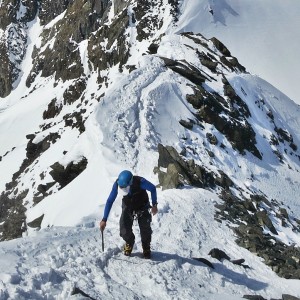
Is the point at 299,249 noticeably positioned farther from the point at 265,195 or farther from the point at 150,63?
the point at 150,63

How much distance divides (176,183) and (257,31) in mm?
56299

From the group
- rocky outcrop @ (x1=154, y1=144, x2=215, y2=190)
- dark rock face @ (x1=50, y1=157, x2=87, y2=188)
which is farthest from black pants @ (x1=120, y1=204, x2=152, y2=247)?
dark rock face @ (x1=50, y1=157, x2=87, y2=188)

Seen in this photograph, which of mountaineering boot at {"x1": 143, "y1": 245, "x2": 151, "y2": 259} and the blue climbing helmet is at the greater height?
the blue climbing helmet

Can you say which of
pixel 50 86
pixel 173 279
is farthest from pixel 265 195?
pixel 50 86

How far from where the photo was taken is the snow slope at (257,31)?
61.3 meters

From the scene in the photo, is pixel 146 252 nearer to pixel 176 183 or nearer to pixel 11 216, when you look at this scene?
pixel 176 183

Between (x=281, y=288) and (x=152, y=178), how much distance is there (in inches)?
340

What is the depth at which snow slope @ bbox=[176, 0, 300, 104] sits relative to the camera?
201 ft

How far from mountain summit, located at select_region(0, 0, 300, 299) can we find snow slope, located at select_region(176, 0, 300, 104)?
7.35 metres

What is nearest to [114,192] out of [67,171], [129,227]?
[129,227]

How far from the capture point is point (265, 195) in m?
22.8

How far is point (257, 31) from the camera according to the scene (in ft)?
222

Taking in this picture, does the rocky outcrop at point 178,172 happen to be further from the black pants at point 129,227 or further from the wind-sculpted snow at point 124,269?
the black pants at point 129,227

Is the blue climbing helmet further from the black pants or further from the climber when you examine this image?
the black pants
